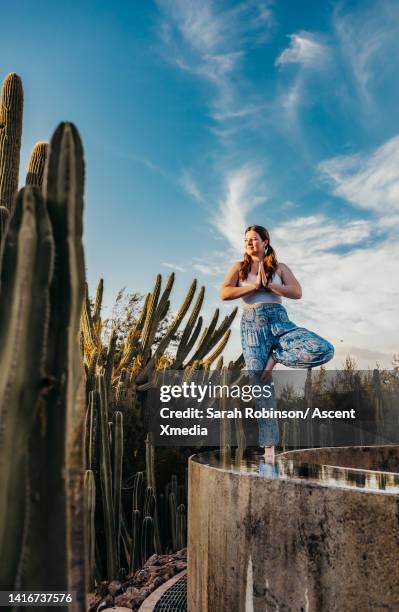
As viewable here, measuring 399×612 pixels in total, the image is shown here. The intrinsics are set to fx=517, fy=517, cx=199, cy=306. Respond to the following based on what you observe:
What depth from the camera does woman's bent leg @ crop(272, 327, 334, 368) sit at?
3.05 metres

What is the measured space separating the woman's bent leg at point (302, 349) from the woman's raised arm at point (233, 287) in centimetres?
37

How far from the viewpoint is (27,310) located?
123 cm

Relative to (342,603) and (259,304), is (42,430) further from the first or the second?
(259,304)

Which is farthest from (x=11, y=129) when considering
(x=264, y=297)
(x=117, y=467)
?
(x=117, y=467)

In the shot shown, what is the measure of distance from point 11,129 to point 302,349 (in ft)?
11.9

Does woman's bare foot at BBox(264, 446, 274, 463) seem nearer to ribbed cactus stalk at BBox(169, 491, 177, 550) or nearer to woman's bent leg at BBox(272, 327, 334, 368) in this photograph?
woman's bent leg at BBox(272, 327, 334, 368)

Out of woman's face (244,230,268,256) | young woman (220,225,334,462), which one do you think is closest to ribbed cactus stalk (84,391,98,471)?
young woman (220,225,334,462)

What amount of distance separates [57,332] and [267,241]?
2.38 meters

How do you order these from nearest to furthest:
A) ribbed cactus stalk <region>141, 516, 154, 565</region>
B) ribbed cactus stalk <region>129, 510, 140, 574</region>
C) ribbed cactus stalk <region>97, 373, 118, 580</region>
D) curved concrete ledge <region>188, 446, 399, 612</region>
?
curved concrete ledge <region>188, 446, 399, 612</region> < ribbed cactus stalk <region>97, 373, 118, 580</region> < ribbed cactus stalk <region>129, 510, 140, 574</region> < ribbed cactus stalk <region>141, 516, 154, 565</region>

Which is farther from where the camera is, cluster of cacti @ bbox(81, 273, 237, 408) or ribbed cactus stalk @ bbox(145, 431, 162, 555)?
cluster of cacti @ bbox(81, 273, 237, 408)

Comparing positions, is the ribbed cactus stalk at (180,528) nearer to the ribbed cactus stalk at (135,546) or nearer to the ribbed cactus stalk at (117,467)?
the ribbed cactus stalk at (135,546)

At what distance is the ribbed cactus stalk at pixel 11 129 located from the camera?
480cm

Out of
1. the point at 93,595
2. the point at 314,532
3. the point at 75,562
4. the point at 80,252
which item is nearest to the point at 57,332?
the point at 80,252

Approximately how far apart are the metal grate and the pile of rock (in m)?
0.20
